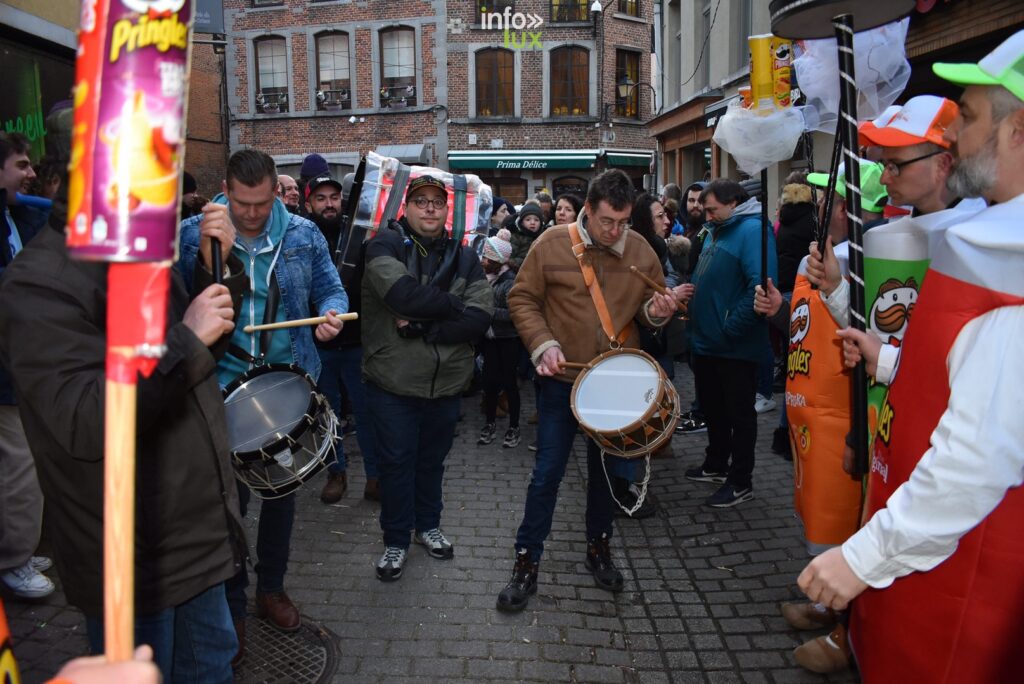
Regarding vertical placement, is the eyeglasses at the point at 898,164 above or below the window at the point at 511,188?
below

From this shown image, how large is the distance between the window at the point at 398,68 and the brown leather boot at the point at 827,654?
84.3 feet

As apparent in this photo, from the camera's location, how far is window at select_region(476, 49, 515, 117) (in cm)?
2634

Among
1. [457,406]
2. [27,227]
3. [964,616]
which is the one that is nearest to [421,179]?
[457,406]

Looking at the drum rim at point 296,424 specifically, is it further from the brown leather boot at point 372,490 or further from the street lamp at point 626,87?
the street lamp at point 626,87

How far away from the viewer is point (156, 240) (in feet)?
3.50

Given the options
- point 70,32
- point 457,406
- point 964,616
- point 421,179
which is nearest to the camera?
point 964,616

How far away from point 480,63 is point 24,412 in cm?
2641

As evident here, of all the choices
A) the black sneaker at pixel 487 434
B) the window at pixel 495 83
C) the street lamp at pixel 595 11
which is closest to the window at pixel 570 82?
the street lamp at pixel 595 11

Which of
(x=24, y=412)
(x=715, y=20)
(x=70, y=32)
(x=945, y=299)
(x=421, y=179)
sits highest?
(x=715, y=20)

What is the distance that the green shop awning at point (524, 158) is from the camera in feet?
86.1

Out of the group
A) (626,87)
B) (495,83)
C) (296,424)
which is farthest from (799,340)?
(626,87)

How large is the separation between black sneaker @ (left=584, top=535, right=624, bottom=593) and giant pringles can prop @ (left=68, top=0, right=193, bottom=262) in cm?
331

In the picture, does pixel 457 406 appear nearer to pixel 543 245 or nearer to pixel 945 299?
pixel 543 245

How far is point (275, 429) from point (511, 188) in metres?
25.1
